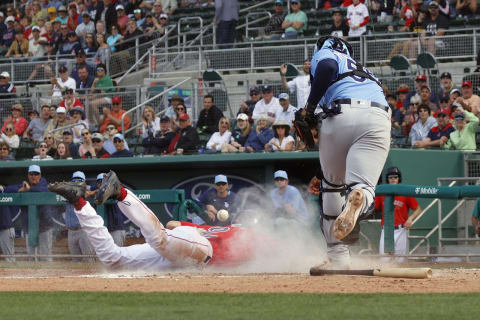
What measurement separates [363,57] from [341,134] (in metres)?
9.31

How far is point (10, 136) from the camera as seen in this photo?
1631cm

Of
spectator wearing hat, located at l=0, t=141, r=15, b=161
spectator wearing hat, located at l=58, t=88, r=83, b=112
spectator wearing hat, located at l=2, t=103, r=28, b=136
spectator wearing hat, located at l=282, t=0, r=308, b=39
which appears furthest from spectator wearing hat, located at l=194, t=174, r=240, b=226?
spectator wearing hat, located at l=282, t=0, r=308, b=39

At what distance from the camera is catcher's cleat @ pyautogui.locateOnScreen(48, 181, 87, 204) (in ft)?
24.4

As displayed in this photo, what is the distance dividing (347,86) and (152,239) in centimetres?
209

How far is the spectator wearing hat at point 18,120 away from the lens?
663 inches

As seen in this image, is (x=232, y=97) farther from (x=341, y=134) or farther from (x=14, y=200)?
(x=341, y=134)

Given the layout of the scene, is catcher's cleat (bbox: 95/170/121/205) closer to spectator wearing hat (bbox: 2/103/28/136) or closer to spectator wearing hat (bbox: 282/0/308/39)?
spectator wearing hat (bbox: 2/103/28/136)

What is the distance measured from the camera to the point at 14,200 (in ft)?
40.3

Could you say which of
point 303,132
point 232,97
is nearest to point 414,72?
point 232,97

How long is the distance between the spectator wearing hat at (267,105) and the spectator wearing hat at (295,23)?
3244mm

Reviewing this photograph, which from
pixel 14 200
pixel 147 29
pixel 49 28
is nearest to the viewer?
pixel 14 200

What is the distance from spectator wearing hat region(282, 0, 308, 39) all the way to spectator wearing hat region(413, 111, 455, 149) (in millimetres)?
5270

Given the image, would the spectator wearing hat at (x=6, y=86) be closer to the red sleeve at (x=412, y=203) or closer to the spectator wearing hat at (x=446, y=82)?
the spectator wearing hat at (x=446, y=82)

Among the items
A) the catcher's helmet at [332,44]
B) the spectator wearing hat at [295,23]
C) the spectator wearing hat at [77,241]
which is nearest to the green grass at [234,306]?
the catcher's helmet at [332,44]
